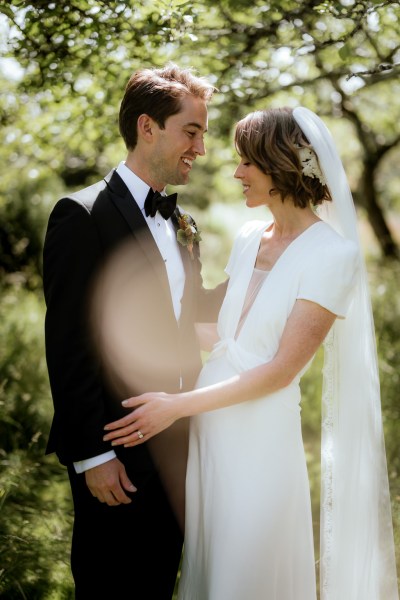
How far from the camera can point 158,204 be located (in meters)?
2.66

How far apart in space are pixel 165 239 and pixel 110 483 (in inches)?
41.6

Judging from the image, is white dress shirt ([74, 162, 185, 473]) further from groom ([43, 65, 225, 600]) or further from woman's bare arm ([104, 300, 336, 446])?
woman's bare arm ([104, 300, 336, 446])

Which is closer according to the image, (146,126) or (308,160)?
(308,160)

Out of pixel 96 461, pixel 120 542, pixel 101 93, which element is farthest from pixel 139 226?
pixel 101 93

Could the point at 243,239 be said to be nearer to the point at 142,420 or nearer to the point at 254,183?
the point at 254,183

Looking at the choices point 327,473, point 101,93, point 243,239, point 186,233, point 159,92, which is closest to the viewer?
point 159,92

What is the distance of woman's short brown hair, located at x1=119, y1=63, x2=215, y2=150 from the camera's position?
2.62 metres

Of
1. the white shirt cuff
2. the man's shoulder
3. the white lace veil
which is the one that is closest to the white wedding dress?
the white lace veil

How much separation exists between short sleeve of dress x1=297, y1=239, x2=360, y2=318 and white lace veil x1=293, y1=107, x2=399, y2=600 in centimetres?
20

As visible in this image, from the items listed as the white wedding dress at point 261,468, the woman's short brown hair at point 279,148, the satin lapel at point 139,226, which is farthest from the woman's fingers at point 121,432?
the woman's short brown hair at point 279,148

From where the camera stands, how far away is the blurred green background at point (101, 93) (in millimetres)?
3260

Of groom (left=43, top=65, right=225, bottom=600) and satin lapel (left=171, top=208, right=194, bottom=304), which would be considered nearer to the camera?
groom (left=43, top=65, right=225, bottom=600)

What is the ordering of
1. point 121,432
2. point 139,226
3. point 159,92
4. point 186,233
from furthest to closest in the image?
point 186,233 < point 159,92 < point 139,226 < point 121,432

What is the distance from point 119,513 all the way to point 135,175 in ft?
4.62
